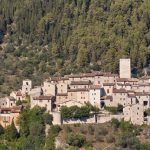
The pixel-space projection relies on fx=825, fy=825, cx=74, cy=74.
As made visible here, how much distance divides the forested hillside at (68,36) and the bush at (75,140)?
59.3 feet

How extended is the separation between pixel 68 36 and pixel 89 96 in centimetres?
3269

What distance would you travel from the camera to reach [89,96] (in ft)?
220

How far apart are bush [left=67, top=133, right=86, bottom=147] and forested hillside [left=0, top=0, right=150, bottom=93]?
1806 cm

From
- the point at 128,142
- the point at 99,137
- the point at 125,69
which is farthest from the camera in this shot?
the point at 125,69

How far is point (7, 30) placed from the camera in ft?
341

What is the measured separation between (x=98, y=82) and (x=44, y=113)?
22.4ft

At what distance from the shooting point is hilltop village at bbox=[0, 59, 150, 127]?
65.9m

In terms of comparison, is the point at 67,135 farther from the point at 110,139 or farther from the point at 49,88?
the point at 49,88

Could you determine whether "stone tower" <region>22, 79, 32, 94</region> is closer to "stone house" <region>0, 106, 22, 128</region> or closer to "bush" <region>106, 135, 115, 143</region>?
"stone house" <region>0, 106, 22, 128</region>

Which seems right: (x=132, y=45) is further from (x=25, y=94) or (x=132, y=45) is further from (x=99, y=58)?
(x=25, y=94)

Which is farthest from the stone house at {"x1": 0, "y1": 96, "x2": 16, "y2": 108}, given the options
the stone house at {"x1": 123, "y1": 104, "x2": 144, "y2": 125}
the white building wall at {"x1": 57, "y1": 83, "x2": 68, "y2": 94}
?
the stone house at {"x1": 123, "y1": 104, "x2": 144, "y2": 125}

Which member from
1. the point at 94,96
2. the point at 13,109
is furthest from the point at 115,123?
the point at 13,109

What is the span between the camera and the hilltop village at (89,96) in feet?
216

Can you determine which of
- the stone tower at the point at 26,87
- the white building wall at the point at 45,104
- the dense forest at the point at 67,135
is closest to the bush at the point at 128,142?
the dense forest at the point at 67,135
